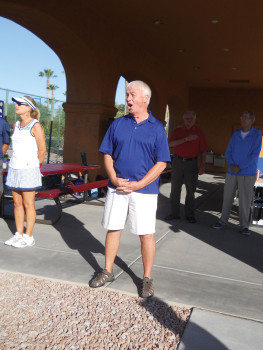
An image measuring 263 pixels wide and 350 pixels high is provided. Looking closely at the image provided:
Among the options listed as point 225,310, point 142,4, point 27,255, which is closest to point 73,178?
point 142,4

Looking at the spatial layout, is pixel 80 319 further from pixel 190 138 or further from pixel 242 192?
pixel 190 138

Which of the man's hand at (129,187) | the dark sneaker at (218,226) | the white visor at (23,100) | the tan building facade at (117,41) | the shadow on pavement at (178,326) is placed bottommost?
the dark sneaker at (218,226)

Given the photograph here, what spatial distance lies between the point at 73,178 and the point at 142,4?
151 inches

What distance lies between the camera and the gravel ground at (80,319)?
2.18 m

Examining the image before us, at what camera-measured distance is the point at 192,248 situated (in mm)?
4293

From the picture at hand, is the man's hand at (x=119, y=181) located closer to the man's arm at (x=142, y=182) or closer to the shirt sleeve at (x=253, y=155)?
the man's arm at (x=142, y=182)

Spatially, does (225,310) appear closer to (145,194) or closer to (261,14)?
(145,194)

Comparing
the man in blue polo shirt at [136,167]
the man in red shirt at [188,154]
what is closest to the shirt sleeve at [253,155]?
the man in red shirt at [188,154]

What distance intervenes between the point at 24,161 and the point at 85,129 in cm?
489

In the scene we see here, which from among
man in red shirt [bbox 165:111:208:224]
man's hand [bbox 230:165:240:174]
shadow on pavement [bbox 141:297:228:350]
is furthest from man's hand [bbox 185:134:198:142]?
shadow on pavement [bbox 141:297:228:350]

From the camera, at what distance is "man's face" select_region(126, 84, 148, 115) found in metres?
2.78

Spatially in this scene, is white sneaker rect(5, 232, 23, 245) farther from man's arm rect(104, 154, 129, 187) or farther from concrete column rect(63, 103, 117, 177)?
concrete column rect(63, 103, 117, 177)

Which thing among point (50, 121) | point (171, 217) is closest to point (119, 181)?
point (171, 217)

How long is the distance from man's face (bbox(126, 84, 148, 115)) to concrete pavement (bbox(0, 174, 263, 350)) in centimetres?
140
